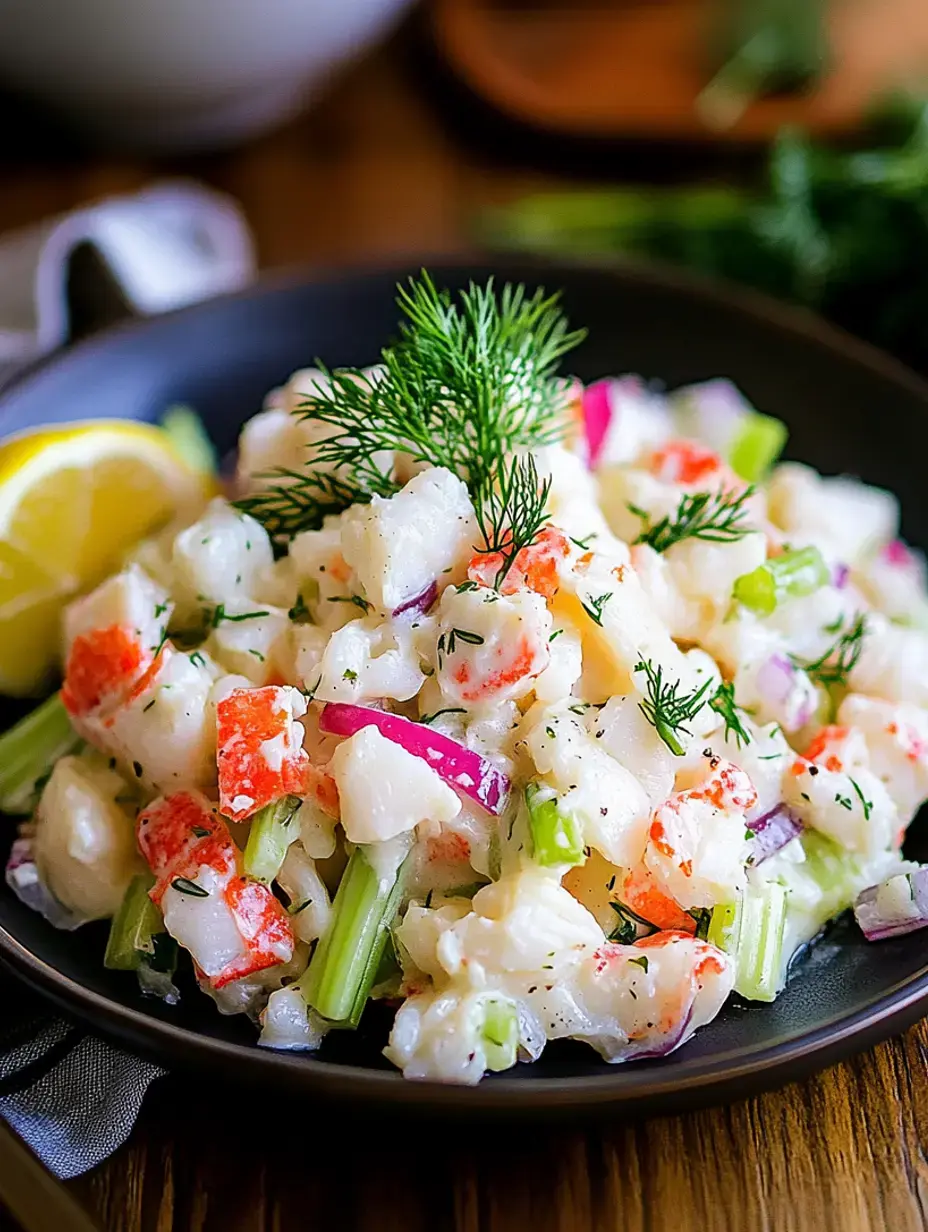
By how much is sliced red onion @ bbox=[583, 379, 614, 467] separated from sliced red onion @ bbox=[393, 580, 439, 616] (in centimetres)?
63

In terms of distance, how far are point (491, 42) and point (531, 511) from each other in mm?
3003

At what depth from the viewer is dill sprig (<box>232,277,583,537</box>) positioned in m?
2.44

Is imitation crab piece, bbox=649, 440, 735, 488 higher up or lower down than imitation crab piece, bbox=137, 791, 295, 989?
higher up

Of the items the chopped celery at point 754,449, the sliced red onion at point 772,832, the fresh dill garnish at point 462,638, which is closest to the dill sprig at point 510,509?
the fresh dill garnish at point 462,638

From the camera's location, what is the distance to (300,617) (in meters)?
2.45

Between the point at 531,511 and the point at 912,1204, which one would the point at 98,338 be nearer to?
the point at 531,511

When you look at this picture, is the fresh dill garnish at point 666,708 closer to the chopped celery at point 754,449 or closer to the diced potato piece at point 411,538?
the diced potato piece at point 411,538

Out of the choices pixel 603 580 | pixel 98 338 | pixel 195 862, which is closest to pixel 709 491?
pixel 603 580

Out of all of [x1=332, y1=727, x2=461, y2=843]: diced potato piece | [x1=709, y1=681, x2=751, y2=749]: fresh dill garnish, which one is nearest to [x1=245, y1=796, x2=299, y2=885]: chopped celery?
[x1=332, y1=727, x2=461, y2=843]: diced potato piece

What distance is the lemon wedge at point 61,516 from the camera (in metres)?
2.66

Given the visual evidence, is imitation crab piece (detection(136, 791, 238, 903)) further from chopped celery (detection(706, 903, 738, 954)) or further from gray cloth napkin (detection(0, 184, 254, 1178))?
chopped celery (detection(706, 903, 738, 954))

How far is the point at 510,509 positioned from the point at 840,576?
0.75 metres

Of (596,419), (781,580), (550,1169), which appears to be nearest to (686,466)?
(596,419)

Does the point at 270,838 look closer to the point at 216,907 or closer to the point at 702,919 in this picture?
the point at 216,907
